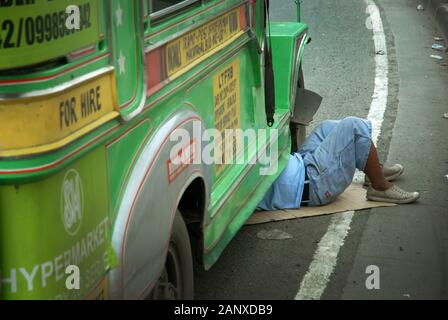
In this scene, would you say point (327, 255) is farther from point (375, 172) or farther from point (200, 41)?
point (200, 41)

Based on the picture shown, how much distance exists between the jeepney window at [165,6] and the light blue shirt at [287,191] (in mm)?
1999

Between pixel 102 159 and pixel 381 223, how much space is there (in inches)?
117

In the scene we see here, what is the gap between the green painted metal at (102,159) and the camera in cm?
262

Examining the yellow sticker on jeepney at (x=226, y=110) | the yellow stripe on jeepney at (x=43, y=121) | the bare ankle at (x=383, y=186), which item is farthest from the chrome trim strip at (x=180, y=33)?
the bare ankle at (x=383, y=186)

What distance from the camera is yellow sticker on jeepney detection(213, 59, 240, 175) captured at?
4.37 meters

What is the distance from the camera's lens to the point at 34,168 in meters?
2.58

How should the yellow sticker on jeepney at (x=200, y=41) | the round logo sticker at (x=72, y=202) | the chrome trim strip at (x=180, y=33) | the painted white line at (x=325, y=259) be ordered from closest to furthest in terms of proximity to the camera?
the round logo sticker at (x=72, y=202) < the chrome trim strip at (x=180, y=33) < the yellow sticker on jeepney at (x=200, y=41) < the painted white line at (x=325, y=259)

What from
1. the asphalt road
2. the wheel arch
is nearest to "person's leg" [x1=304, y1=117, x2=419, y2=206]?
the asphalt road

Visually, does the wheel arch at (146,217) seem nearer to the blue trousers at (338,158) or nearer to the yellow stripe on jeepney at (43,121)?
the yellow stripe on jeepney at (43,121)

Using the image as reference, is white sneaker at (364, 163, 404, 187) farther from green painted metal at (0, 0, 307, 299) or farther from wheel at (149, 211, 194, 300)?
wheel at (149, 211, 194, 300)

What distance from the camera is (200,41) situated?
13.3 ft

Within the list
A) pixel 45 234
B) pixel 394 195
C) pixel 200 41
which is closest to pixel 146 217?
pixel 45 234
